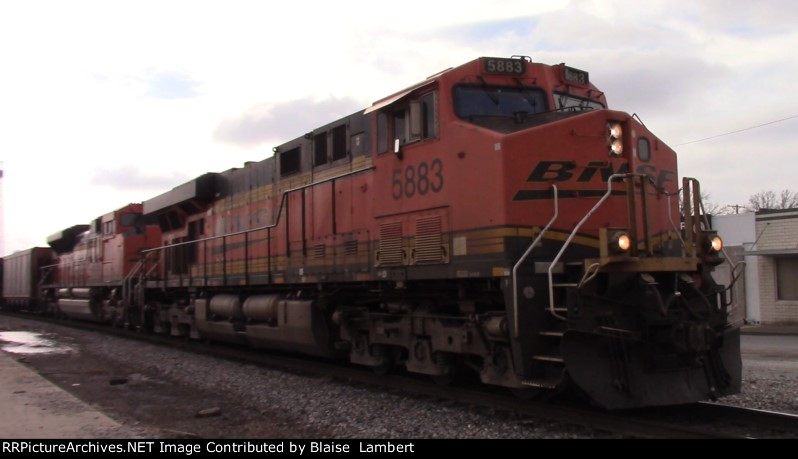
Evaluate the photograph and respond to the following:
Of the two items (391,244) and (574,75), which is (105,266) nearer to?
(391,244)

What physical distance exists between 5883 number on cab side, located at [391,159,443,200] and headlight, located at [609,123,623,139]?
6.37 ft

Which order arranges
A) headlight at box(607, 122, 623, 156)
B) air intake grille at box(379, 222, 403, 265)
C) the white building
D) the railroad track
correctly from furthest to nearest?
1. the white building
2. air intake grille at box(379, 222, 403, 265)
3. headlight at box(607, 122, 623, 156)
4. the railroad track

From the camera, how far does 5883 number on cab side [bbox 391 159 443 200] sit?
796 centimetres

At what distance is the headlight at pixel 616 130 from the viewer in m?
7.41

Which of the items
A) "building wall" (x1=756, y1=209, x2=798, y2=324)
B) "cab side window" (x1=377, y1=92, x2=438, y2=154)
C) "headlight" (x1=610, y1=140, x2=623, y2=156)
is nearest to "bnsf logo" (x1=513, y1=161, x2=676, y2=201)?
"headlight" (x1=610, y1=140, x2=623, y2=156)

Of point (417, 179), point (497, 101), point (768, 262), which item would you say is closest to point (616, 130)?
point (497, 101)

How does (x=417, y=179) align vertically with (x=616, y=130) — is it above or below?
below

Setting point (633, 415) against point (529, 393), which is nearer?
point (633, 415)

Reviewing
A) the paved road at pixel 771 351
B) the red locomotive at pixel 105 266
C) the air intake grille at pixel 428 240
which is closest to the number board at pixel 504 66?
the air intake grille at pixel 428 240

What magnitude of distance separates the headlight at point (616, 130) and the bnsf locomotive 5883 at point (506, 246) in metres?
0.02

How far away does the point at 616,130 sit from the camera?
293 inches

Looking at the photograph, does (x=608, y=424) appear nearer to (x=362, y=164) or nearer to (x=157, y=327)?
(x=362, y=164)

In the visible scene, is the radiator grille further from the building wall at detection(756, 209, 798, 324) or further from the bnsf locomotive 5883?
the building wall at detection(756, 209, 798, 324)

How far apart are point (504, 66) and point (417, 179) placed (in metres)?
1.73
